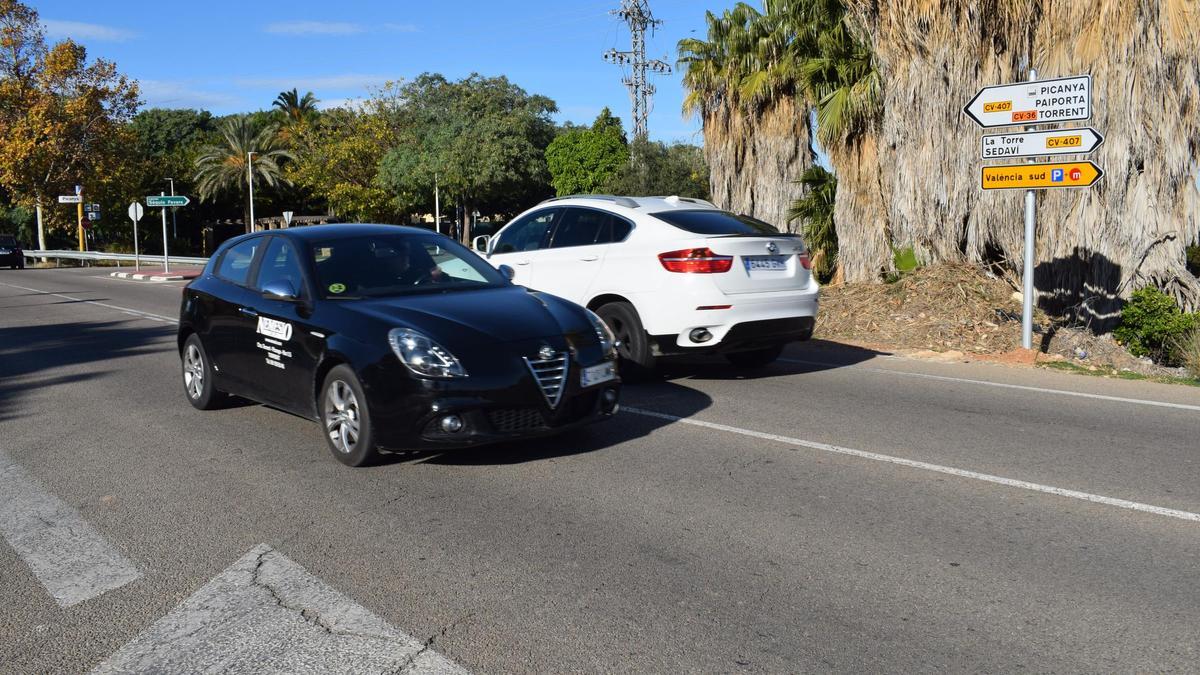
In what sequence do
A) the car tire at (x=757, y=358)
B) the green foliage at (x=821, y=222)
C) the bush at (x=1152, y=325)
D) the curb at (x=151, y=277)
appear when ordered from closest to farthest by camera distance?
the car tire at (x=757, y=358) < the bush at (x=1152, y=325) < the green foliage at (x=821, y=222) < the curb at (x=151, y=277)

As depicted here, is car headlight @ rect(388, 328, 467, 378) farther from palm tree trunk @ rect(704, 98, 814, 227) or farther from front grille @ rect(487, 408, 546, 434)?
palm tree trunk @ rect(704, 98, 814, 227)

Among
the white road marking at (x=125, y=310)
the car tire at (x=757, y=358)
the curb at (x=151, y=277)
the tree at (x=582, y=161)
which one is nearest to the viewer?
the car tire at (x=757, y=358)

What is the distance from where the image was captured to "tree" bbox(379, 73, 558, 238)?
60.3 metres

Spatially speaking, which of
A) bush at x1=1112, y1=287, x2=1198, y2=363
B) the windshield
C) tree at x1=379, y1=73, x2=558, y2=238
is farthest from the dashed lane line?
tree at x1=379, y1=73, x2=558, y2=238

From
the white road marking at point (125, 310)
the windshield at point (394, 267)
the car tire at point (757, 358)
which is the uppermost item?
the windshield at point (394, 267)

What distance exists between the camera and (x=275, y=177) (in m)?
71.2

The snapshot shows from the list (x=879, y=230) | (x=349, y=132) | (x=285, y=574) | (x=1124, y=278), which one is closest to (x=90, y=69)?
(x=349, y=132)

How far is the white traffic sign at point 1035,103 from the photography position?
37.7ft

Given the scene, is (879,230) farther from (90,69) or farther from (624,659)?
(90,69)

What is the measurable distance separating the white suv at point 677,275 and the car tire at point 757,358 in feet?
1.40

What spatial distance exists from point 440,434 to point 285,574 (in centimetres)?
168

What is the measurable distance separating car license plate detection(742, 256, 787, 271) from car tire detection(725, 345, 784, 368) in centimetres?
127

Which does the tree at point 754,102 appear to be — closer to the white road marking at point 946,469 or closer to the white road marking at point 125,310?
the white road marking at point 125,310

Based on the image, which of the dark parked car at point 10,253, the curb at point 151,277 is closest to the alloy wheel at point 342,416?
the curb at point 151,277
